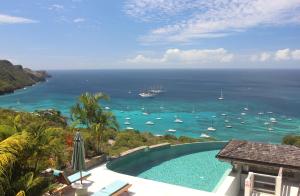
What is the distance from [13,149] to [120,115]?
188 feet

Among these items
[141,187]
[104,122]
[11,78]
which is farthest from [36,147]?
[11,78]

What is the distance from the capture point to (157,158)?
62.4 feet

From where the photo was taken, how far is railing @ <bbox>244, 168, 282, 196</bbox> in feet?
37.4

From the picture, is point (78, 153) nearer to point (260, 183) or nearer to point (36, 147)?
point (36, 147)

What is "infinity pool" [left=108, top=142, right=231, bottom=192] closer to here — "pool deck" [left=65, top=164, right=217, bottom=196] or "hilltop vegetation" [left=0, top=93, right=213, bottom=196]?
"pool deck" [left=65, top=164, right=217, bottom=196]

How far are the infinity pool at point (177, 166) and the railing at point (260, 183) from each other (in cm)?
278

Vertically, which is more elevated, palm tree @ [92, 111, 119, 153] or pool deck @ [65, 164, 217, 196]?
palm tree @ [92, 111, 119, 153]

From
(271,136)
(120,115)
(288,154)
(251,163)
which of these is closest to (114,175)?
(251,163)

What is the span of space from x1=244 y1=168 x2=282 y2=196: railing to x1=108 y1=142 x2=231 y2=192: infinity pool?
2.78 metres

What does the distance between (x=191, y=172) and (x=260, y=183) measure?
524 cm

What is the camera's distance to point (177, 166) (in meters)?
17.7

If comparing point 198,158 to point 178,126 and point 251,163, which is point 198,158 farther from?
point 178,126

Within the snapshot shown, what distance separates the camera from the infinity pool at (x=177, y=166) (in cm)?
1539

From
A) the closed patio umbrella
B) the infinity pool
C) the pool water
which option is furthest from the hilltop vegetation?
the pool water
